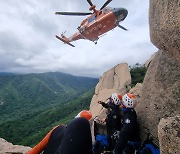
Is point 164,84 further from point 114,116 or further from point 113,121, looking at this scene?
point 113,121

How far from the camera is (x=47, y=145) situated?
2887 millimetres

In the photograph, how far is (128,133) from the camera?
295 inches

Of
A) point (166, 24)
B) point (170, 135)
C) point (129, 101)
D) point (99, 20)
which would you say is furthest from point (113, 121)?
point (99, 20)

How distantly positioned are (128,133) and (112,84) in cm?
1426

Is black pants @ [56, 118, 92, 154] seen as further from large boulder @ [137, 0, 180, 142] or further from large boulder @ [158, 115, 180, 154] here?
large boulder @ [137, 0, 180, 142]

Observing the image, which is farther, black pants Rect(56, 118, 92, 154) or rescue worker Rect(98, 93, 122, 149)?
rescue worker Rect(98, 93, 122, 149)

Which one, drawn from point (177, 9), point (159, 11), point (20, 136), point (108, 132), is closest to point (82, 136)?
point (177, 9)

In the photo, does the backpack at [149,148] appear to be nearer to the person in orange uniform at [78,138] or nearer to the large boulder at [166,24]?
the large boulder at [166,24]

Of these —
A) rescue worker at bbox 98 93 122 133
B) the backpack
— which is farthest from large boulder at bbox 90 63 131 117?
the backpack

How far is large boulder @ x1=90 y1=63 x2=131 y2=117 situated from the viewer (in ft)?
61.0

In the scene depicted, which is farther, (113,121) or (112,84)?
(112,84)

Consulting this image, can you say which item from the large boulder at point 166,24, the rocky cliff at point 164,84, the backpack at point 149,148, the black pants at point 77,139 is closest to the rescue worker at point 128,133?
the rocky cliff at point 164,84

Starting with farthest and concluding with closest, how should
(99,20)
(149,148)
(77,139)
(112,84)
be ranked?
1. (99,20)
2. (112,84)
3. (149,148)
4. (77,139)

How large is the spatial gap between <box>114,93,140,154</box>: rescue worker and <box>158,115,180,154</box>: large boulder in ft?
15.1
